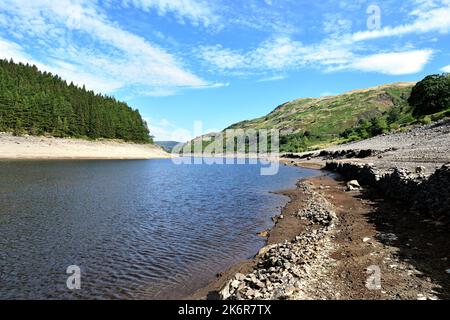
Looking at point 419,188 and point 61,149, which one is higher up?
point 61,149

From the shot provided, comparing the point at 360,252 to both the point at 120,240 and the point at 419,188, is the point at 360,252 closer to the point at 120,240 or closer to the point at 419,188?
the point at 419,188

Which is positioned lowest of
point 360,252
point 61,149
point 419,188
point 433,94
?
point 360,252

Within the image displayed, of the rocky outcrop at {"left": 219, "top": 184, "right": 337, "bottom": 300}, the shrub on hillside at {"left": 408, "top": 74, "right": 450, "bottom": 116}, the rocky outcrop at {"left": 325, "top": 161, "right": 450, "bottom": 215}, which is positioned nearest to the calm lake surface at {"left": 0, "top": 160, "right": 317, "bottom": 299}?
the rocky outcrop at {"left": 219, "top": 184, "right": 337, "bottom": 300}

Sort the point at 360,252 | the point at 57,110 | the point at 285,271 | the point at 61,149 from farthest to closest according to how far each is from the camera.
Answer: the point at 57,110 < the point at 61,149 < the point at 360,252 < the point at 285,271

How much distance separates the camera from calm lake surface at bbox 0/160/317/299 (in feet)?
44.4

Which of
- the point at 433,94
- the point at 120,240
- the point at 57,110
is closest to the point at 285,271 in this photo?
the point at 120,240

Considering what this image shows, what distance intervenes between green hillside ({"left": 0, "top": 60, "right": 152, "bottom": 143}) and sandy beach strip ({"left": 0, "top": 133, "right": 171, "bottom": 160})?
17.7 feet

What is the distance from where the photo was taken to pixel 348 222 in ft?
67.3

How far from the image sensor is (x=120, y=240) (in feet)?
64.7

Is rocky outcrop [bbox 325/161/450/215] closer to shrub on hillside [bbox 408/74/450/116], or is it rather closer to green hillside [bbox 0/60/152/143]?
shrub on hillside [bbox 408/74/450/116]

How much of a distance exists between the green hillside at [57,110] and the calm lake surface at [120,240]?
80.2 meters

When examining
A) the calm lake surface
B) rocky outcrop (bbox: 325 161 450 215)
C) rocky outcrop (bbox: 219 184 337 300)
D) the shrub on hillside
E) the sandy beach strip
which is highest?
the shrub on hillside

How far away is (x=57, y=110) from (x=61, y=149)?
75.6ft

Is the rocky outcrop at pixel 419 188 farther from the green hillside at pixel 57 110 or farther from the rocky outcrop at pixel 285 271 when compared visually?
the green hillside at pixel 57 110
